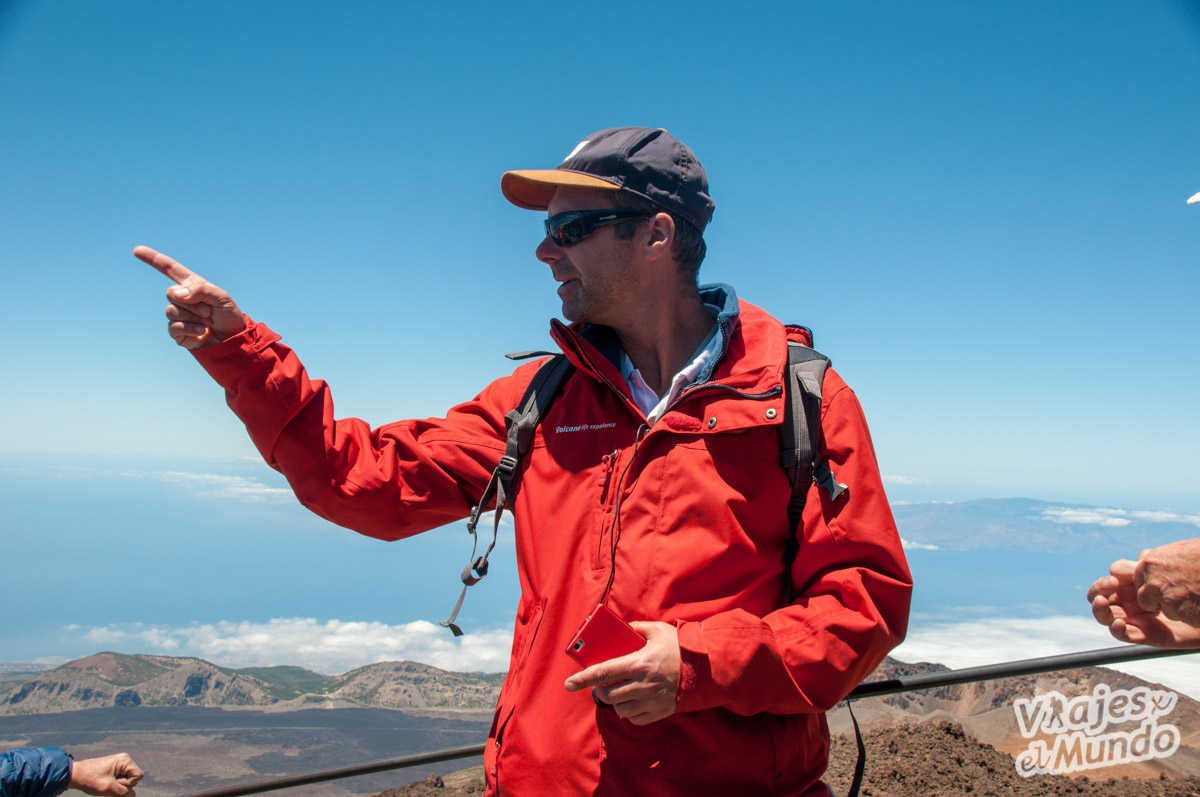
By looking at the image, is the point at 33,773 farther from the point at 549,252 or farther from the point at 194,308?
the point at 549,252

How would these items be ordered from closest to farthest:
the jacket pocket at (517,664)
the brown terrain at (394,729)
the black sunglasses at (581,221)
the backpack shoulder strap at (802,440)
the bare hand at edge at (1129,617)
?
1. the bare hand at edge at (1129,617)
2. the backpack shoulder strap at (802,440)
3. the jacket pocket at (517,664)
4. the black sunglasses at (581,221)
5. the brown terrain at (394,729)

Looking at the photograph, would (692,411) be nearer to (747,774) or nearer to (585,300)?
(585,300)

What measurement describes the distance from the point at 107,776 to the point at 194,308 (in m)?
3.00

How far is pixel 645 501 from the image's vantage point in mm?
2215

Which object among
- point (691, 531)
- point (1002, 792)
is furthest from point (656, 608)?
point (1002, 792)

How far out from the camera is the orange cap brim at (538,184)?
2564 millimetres

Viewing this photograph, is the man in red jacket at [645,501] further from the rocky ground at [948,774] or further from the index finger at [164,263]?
the rocky ground at [948,774]

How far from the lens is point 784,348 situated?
239 centimetres

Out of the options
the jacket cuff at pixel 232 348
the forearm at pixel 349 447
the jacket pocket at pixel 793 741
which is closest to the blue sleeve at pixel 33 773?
the forearm at pixel 349 447

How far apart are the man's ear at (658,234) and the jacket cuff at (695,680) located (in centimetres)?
139

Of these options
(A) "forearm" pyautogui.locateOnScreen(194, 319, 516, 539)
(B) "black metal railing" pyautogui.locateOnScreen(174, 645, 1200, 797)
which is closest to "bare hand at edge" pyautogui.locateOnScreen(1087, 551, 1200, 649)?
(B) "black metal railing" pyautogui.locateOnScreen(174, 645, 1200, 797)

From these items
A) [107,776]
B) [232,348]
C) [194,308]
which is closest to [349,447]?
[232,348]

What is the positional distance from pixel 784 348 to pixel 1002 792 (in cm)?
442

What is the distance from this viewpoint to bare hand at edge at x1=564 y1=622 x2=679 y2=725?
182cm
